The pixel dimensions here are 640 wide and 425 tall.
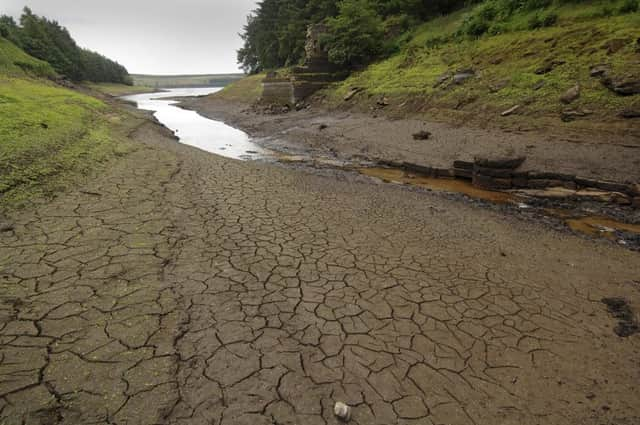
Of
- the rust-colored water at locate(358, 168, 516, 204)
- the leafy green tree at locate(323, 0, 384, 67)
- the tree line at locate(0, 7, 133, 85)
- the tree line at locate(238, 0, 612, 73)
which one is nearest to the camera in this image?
the rust-colored water at locate(358, 168, 516, 204)

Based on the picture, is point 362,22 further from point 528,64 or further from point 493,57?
point 528,64

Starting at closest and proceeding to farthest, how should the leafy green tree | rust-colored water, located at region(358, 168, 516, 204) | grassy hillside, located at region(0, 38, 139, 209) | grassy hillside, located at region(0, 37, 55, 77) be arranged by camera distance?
grassy hillside, located at region(0, 38, 139, 209) → rust-colored water, located at region(358, 168, 516, 204) → the leafy green tree → grassy hillside, located at region(0, 37, 55, 77)

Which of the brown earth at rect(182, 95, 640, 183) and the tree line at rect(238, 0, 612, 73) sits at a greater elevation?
the tree line at rect(238, 0, 612, 73)

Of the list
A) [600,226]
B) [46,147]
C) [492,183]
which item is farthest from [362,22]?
[600,226]

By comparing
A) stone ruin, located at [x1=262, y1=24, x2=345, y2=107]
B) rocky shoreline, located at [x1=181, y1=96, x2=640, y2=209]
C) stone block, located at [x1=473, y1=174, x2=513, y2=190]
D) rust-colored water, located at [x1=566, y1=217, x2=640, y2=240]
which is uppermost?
stone ruin, located at [x1=262, y1=24, x2=345, y2=107]

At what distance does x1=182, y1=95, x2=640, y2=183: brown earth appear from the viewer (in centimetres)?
840

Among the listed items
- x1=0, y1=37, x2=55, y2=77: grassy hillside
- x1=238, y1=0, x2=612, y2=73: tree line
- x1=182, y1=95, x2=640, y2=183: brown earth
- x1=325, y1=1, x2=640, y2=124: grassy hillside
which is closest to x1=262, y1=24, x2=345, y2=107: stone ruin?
x1=238, y1=0, x2=612, y2=73: tree line

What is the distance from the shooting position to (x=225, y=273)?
4039 mm

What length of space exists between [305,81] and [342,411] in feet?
83.8

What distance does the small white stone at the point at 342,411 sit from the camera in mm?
2297

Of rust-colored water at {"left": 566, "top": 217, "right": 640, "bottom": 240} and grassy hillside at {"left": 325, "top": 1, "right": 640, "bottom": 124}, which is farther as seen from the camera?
grassy hillside at {"left": 325, "top": 1, "right": 640, "bottom": 124}

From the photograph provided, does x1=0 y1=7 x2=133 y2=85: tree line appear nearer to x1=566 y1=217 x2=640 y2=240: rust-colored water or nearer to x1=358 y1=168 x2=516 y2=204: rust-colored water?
x1=358 y1=168 x2=516 y2=204: rust-colored water

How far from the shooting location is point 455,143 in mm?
11352

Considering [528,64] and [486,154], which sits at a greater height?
[528,64]
